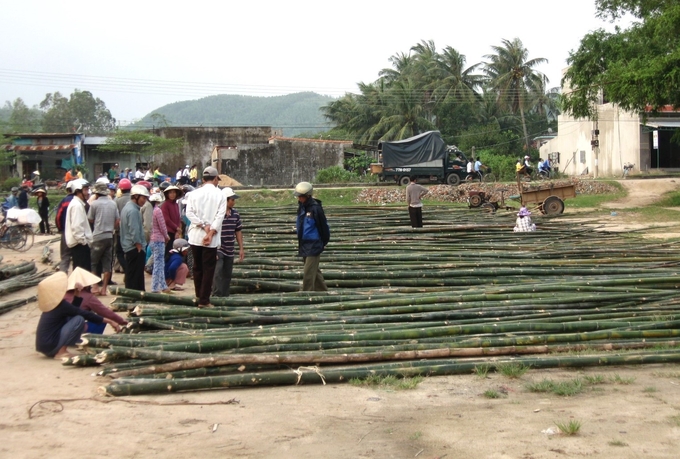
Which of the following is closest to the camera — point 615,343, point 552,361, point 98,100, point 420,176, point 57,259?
point 552,361

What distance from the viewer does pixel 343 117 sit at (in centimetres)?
4381

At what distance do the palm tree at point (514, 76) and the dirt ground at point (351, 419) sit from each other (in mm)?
35119

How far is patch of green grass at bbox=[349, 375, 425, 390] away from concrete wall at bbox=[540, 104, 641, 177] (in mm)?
26058

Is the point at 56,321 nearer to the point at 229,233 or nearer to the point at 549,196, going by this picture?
the point at 229,233

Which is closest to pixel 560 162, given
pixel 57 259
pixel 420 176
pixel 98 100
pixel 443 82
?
pixel 443 82

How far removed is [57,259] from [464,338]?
796 centimetres

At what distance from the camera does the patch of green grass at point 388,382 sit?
4629 millimetres

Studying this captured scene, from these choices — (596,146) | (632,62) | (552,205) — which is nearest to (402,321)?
(552,205)

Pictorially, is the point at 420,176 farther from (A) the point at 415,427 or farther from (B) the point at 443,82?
(A) the point at 415,427

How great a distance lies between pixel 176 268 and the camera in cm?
835

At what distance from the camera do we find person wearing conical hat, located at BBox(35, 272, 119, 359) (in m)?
5.38

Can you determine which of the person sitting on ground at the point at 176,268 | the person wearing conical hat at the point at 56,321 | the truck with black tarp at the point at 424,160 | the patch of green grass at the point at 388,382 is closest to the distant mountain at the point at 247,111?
the truck with black tarp at the point at 424,160

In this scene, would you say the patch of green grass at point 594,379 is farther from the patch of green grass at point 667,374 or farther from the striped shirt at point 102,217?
the striped shirt at point 102,217

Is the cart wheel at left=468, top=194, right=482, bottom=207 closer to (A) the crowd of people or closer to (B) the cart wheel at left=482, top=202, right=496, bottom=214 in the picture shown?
(B) the cart wheel at left=482, top=202, right=496, bottom=214
